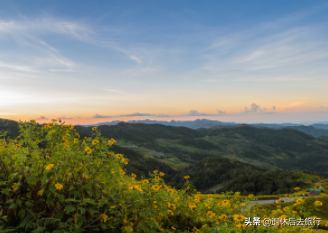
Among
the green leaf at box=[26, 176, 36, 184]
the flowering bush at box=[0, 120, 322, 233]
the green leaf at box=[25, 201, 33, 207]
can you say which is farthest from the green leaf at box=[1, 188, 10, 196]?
the green leaf at box=[26, 176, 36, 184]

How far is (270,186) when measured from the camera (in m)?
103

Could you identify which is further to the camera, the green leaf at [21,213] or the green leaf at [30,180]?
the green leaf at [21,213]

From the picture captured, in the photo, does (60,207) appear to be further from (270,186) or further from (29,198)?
(270,186)

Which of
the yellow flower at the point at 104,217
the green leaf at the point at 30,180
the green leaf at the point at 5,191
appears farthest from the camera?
the yellow flower at the point at 104,217

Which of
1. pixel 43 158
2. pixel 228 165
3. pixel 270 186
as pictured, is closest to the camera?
pixel 43 158

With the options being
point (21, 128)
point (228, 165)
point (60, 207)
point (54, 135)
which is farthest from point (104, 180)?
point (228, 165)

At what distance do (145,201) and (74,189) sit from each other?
166 cm

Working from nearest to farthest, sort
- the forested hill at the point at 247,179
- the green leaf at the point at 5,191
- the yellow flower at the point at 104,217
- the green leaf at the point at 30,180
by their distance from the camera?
the green leaf at the point at 30,180, the green leaf at the point at 5,191, the yellow flower at the point at 104,217, the forested hill at the point at 247,179

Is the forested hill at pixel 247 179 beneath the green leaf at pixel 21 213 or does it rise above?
beneath

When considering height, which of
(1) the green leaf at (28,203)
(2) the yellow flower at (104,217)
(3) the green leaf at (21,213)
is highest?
(1) the green leaf at (28,203)

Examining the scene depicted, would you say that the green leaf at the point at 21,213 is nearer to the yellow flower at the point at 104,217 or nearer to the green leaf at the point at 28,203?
the green leaf at the point at 28,203

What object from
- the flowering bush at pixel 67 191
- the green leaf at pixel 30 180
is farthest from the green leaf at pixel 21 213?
the green leaf at pixel 30 180

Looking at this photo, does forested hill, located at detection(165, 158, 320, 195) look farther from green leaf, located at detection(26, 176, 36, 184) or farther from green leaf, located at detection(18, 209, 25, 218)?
green leaf, located at detection(26, 176, 36, 184)

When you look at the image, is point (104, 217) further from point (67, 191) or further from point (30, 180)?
point (30, 180)
